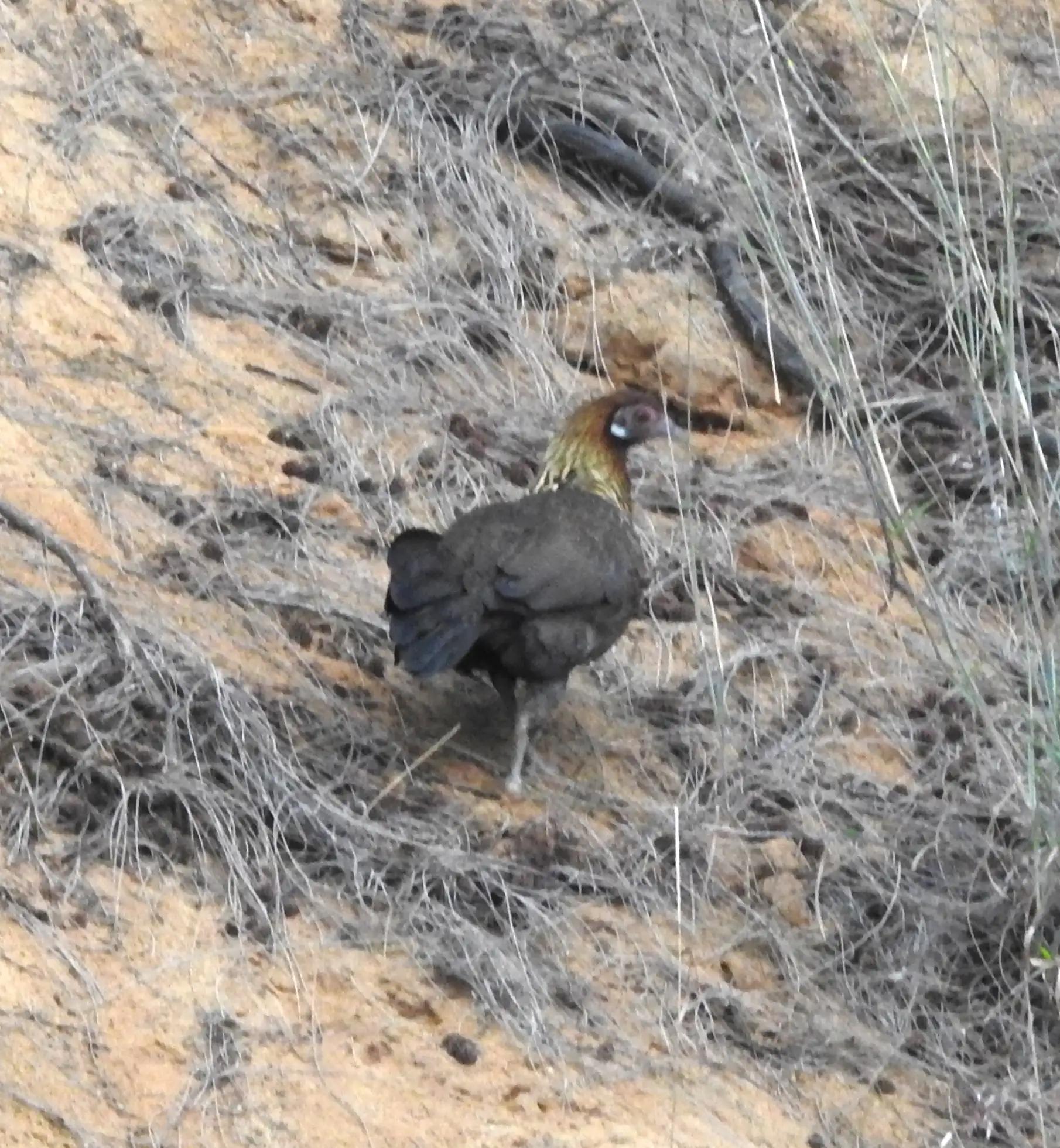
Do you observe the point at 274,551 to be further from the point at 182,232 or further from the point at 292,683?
the point at 182,232

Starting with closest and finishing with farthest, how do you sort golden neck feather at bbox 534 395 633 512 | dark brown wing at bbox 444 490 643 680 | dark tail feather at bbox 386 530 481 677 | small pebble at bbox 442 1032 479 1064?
small pebble at bbox 442 1032 479 1064
dark tail feather at bbox 386 530 481 677
dark brown wing at bbox 444 490 643 680
golden neck feather at bbox 534 395 633 512

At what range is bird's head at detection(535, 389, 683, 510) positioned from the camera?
6.03 m

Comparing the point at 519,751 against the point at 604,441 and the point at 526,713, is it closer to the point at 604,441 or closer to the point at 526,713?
the point at 526,713

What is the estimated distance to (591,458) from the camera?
6.04 meters

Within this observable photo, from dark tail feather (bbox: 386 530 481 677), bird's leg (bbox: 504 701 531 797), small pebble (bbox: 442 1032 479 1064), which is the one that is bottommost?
bird's leg (bbox: 504 701 531 797)

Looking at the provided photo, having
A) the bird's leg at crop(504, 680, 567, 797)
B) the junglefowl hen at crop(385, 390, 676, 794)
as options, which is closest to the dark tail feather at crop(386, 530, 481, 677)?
the junglefowl hen at crop(385, 390, 676, 794)

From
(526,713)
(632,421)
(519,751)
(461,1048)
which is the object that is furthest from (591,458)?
(461,1048)

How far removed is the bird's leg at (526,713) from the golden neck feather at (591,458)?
0.73m

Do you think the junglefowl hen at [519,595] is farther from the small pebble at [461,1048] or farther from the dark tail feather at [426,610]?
the small pebble at [461,1048]

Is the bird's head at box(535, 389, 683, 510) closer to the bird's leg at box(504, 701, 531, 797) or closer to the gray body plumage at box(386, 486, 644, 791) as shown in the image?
Result: the gray body plumage at box(386, 486, 644, 791)

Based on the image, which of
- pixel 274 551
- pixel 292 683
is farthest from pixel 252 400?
pixel 292 683

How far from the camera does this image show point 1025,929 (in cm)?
518

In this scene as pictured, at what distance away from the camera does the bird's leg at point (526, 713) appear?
5.38 m

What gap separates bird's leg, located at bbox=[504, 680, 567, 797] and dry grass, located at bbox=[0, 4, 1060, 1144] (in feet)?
0.37
